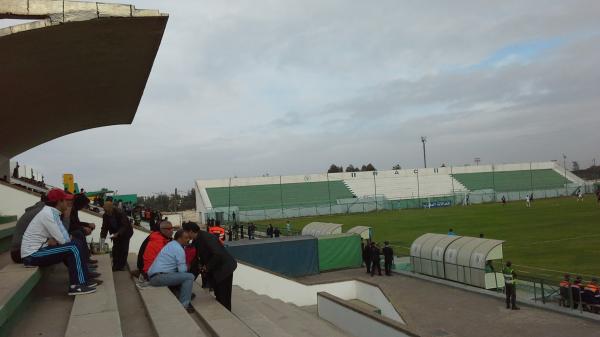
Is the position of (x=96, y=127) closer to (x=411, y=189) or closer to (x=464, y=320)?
(x=464, y=320)

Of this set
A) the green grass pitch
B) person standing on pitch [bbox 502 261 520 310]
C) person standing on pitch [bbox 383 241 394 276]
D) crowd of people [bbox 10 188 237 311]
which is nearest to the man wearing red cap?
crowd of people [bbox 10 188 237 311]

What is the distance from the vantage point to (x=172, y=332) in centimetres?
430

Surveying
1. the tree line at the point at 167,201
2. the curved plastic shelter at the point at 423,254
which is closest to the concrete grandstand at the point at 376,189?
the tree line at the point at 167,201

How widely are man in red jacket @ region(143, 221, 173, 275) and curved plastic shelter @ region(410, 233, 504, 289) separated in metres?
10.7

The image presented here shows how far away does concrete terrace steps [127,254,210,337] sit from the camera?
4.33 meters

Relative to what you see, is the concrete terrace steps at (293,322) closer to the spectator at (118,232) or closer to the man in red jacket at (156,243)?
the man in red jacket at (156,243)

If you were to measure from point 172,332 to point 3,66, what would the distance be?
24.0 feet

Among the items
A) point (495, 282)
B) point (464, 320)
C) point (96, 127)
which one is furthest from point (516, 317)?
point (96, 127)

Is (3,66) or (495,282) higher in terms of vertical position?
(3,66)

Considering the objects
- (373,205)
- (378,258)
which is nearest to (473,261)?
(378,258)

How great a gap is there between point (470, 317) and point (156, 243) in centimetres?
855

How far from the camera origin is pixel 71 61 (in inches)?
403

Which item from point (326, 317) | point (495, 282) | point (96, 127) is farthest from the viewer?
point (96, 127)

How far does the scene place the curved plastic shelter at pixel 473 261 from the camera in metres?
14.5
